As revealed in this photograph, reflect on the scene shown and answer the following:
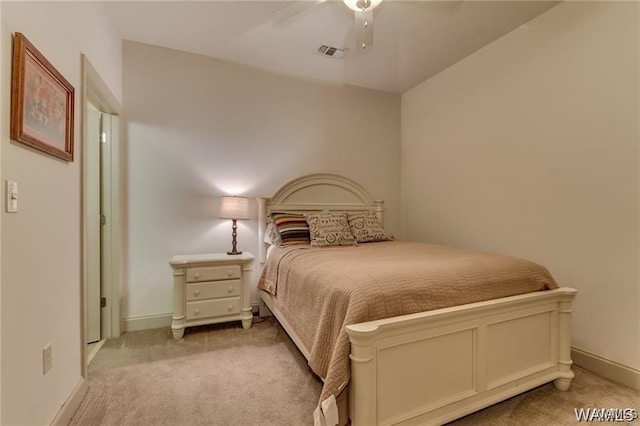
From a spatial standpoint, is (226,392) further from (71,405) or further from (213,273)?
(213,273)

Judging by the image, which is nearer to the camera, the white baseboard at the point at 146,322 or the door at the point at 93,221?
the door at the point at 93,221

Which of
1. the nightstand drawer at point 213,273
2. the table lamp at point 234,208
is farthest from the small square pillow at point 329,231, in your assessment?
the nightstand drawer at point 213,273

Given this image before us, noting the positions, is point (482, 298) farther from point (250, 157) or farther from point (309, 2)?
point (250, 157)

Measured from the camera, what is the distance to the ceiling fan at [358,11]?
79.4 inches

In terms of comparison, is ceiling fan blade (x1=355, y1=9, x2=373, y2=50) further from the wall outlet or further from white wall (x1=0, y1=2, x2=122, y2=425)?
the wall outlet

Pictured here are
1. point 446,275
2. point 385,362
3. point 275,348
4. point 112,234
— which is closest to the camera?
point 385,362

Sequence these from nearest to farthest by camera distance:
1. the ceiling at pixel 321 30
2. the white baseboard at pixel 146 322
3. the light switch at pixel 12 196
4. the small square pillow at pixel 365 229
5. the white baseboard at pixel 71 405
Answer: the light switch at pixel 12 196
the white baseboard at pixel 71 405
the ceiling at pixel 321 30
the white baseboard at pixel 146 322
the small square pillow at pixel 365 229

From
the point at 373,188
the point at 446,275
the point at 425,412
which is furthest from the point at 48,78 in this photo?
the point at 373,188

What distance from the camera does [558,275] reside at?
240 cm

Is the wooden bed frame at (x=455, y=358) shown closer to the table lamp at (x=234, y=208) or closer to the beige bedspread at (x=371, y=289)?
the beige bedspread at (x=371, y=289)

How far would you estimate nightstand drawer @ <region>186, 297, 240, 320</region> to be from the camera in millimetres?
2660

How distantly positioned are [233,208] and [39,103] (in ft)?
5.54

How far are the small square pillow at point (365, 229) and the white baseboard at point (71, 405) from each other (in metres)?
2.41

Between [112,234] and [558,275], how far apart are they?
3.80m
